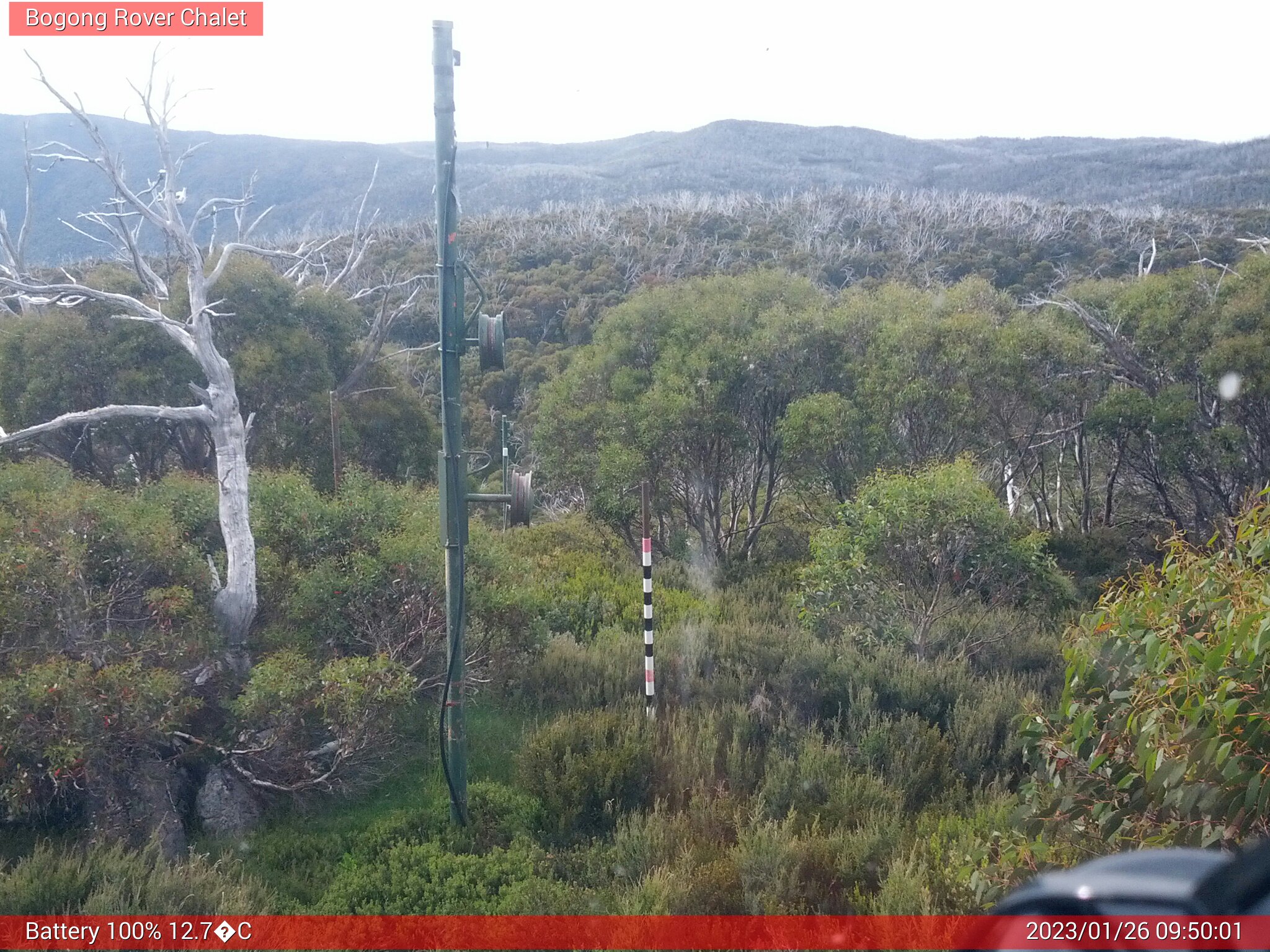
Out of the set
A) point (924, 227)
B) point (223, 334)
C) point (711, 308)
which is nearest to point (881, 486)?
point (711, 308)

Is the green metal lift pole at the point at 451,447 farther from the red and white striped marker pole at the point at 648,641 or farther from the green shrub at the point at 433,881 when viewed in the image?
the red and white striped marker pole at the point at 648,641

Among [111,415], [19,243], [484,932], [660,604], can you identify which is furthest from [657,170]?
[484,932]

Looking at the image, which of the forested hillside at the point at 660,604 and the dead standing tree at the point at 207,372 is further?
the dead standing tree at the point at 207,372

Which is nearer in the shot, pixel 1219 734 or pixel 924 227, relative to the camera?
Result: pixel 1219 734

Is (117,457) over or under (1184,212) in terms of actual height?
under

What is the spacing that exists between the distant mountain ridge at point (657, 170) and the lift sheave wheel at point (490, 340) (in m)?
36.0

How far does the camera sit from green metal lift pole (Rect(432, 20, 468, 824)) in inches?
237

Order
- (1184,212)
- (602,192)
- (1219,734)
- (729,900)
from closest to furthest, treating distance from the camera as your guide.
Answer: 1. (1219,734)
2. (729,900)
3. (1184,212)
4. (602,192)

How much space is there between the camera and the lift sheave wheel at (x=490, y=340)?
604 cm

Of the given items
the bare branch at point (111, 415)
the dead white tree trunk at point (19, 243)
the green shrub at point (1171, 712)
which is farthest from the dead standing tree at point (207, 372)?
the green shrub at point (1171, 712)

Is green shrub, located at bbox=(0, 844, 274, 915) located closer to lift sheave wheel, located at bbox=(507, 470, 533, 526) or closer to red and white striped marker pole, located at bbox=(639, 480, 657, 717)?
lift sheave wheel, located at bbox=(507, 470, 533, 526)

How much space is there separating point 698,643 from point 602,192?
50.2 meters

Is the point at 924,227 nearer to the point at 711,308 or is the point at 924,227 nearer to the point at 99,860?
the point at 711,308

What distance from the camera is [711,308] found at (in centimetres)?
1462
